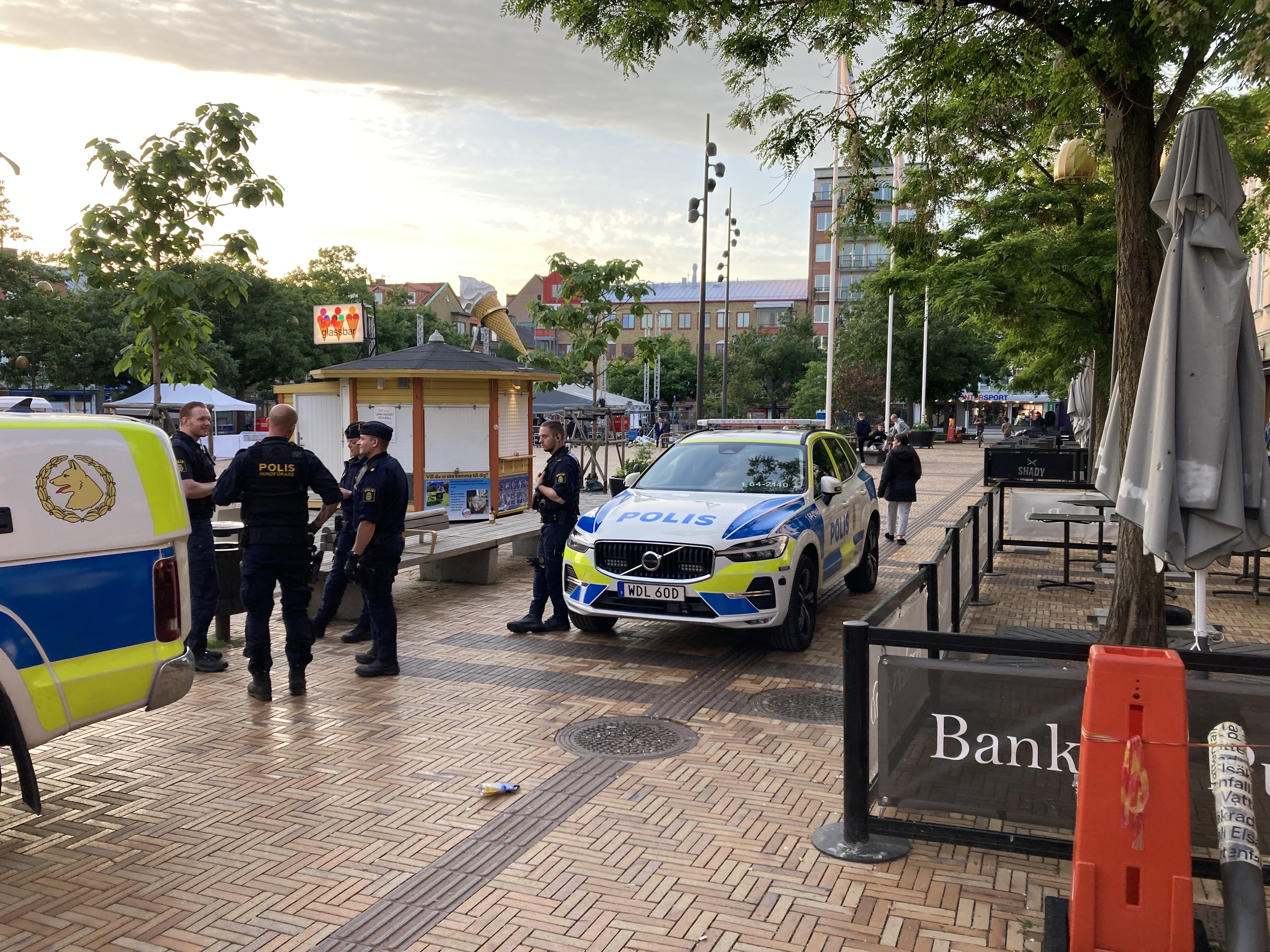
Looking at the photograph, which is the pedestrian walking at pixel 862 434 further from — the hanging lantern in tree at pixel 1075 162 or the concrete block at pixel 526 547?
the concrete block at pixel 526 547

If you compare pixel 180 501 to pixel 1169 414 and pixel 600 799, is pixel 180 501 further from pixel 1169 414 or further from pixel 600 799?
pixel 1169 414

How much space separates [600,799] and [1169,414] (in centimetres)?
363

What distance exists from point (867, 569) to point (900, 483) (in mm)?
3827

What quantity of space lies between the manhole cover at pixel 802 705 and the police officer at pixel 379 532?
2.81 m

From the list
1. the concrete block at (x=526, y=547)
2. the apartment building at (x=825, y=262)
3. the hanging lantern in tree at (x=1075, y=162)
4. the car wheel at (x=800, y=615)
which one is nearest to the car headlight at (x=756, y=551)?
the car wheel at (x=800, y=615)

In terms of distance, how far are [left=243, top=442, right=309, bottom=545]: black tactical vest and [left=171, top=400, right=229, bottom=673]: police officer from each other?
61 cm

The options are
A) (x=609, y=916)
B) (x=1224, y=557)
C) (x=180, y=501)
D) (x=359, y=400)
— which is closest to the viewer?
(x=609, y=916)

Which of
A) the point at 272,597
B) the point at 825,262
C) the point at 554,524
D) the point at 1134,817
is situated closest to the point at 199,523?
the point at 272,597

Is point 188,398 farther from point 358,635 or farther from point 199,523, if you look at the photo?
point 199,523

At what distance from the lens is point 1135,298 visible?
6.89m

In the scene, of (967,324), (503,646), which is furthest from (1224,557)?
(967,324)

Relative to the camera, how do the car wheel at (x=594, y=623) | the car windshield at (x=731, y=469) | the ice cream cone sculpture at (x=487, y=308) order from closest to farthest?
the car wheel at (x=594, y=623), the car windshield at (x=731, y=469), the ice cream cone sculpture at (x=487, y=308)

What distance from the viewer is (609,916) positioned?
4090 mm

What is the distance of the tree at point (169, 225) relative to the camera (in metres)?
9.06
